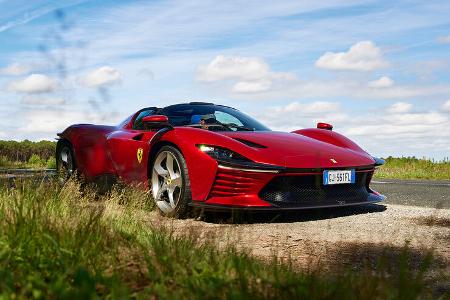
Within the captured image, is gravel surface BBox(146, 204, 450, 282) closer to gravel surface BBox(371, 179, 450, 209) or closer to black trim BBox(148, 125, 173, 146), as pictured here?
black trim BBox(148, 125, 173, 146)

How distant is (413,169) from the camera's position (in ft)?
64.8

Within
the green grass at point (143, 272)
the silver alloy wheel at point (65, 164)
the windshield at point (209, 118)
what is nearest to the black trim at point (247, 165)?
the windshield at point (209, 118)

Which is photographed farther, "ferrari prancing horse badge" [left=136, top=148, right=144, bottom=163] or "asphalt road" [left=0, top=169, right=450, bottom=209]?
"asphalt road" [left=0, top=169, right=450, bottom=209]

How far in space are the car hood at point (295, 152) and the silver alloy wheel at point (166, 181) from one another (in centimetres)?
65

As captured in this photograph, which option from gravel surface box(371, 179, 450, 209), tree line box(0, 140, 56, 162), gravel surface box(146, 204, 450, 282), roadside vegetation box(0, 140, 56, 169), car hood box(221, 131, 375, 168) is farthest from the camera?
tree line box(0, 140, 56, 162)

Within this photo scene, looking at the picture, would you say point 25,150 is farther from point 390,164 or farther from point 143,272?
point 143,272

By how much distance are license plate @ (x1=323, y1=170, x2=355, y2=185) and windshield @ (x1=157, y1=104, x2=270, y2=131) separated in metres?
1.37

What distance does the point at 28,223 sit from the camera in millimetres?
3670

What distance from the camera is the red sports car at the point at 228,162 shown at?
19.2 ft

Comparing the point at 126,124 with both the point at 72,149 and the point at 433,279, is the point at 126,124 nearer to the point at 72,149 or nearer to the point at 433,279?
the point at 72,149

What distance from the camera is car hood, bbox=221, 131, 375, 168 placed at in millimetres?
5941

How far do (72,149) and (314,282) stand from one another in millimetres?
6553

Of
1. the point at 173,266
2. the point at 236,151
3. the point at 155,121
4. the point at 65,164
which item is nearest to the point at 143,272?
the point at 173,266

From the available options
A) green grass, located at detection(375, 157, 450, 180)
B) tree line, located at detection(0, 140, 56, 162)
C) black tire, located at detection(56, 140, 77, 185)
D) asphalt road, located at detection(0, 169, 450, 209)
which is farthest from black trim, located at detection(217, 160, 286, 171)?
tree line, located at detection(0, 140, 56, 162)
